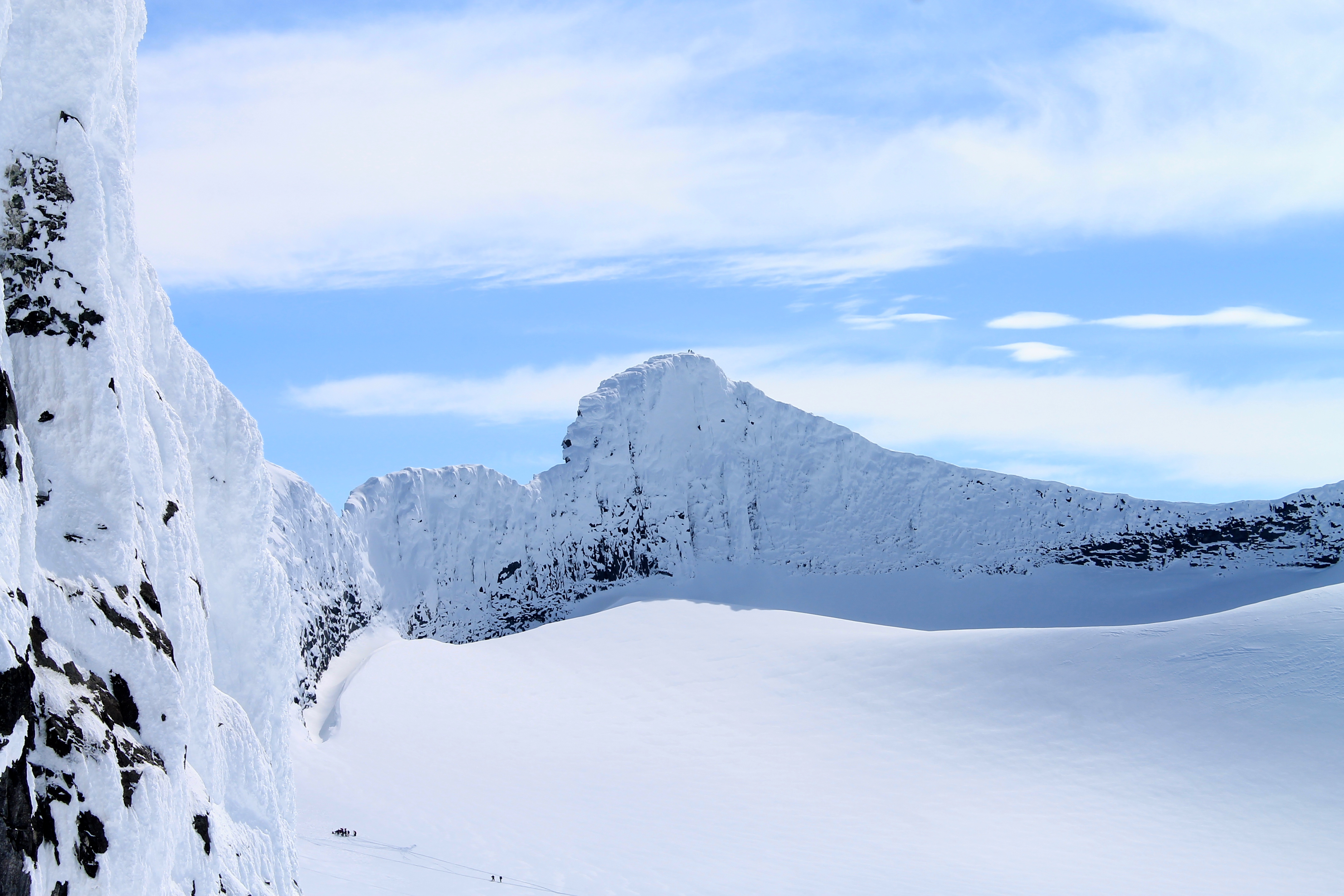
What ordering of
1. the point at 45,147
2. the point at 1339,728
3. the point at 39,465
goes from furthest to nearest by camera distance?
the point at 1339,728 → the point at 45,147 → the point at 39,465

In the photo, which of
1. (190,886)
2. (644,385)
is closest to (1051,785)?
(190,886)

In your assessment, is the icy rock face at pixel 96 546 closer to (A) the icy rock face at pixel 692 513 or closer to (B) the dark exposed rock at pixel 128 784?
(B) the dark exposed rock at pixel 128 784

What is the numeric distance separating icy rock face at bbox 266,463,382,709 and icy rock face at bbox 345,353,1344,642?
3.45 m

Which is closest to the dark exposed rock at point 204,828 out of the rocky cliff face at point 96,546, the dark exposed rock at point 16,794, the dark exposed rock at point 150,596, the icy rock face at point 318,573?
the rocky cliff face at point 96,546

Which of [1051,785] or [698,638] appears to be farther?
[698,638]

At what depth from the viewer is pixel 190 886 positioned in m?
7.59

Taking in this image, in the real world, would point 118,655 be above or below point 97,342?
below

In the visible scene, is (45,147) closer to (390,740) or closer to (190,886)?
(190,886)

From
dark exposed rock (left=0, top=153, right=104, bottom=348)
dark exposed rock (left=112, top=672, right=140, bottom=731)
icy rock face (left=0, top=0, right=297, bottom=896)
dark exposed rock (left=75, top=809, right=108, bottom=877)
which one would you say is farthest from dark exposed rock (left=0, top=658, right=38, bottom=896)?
dark exposed rock (left=0, top=153, right=104, bottom=348)

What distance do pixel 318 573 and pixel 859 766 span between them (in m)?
30.6

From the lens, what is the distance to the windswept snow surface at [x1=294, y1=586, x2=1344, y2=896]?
2058 centimetres

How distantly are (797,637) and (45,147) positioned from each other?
38611 mm

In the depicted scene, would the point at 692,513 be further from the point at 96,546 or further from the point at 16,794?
the point at 16,794

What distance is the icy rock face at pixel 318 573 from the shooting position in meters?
41.6
